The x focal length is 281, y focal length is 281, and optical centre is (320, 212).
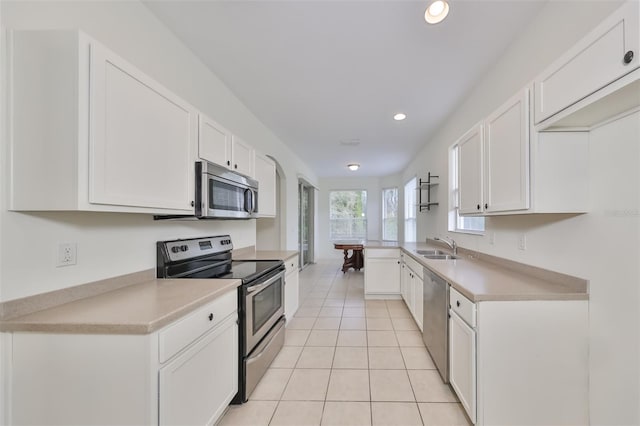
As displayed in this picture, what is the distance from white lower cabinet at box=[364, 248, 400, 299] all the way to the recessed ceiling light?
10.5ft

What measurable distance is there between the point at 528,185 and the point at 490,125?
66cm

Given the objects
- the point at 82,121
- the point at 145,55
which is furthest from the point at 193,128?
the point at 82,121

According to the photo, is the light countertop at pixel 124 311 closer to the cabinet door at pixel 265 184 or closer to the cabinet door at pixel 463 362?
the cabinet door at pixel 463 362

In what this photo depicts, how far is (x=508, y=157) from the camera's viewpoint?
1834mm

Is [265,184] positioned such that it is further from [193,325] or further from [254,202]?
[193,325]

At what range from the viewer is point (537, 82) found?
156 centimetres

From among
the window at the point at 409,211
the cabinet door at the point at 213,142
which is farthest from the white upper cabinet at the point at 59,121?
the window at the point at 409,211

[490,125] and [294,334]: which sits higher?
[490,125]

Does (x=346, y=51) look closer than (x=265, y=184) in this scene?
Yes

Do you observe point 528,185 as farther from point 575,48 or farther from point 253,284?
point 253,284

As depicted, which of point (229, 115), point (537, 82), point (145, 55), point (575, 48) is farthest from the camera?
point (229, 115)

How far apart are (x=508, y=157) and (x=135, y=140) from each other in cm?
219

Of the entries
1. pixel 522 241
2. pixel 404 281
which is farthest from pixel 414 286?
pixel 522 241

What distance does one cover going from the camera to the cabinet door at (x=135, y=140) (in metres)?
1.19
